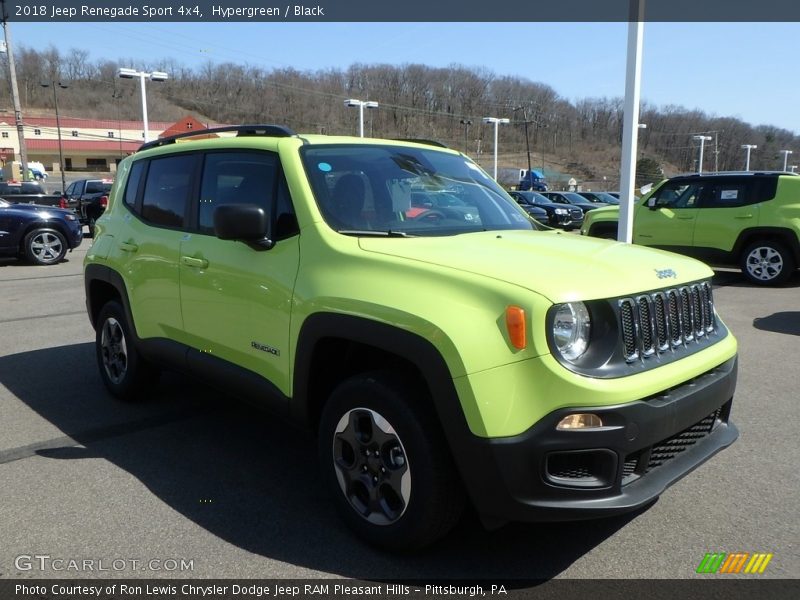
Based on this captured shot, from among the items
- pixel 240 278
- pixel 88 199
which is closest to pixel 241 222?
pixel 240 278

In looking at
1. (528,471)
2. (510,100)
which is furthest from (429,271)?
(510,100)

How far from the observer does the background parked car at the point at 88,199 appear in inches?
830

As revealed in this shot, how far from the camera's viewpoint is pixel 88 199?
71.5 ft

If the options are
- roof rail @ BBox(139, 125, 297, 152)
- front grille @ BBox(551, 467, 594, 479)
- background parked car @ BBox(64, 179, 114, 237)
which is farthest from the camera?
background parked car @ BBox(64, 179, 114, 237)

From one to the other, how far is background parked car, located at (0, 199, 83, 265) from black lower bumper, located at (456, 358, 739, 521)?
13.7 m

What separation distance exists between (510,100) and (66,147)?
202 ft

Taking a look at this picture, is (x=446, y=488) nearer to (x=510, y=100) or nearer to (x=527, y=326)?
(x=527, y=326)

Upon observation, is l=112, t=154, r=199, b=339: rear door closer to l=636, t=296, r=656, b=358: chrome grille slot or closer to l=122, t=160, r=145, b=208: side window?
l=122, t=160, r=145, b=208: side window

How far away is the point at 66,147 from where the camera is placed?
86625mm

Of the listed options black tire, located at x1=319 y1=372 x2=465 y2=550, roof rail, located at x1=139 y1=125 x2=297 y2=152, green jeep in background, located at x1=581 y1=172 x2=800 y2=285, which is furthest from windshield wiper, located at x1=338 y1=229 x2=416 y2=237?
green jeep in background, located at x1=581 y1=172 x2=800 y2=285

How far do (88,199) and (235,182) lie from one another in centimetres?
2020

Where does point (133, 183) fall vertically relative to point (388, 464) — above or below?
above

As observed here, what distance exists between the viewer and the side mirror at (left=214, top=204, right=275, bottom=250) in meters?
3.30

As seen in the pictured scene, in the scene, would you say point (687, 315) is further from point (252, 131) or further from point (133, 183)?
point (133, 183)
